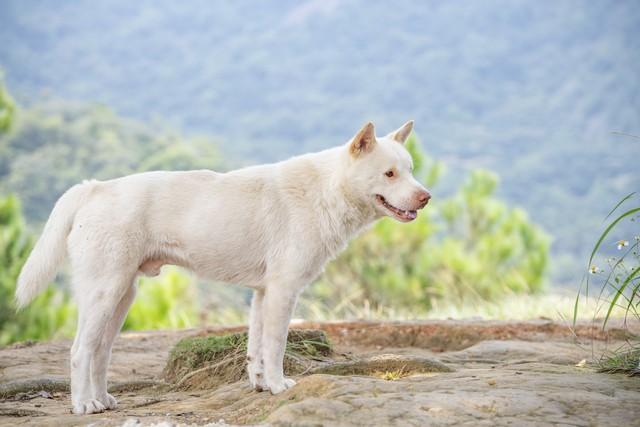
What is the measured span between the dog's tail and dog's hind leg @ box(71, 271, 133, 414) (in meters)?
0.22

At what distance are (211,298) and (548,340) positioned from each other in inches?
984

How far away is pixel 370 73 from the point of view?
294 ft

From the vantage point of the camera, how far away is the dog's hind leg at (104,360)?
4.67 metres

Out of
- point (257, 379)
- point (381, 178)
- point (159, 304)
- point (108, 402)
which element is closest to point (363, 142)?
point (381, 178)

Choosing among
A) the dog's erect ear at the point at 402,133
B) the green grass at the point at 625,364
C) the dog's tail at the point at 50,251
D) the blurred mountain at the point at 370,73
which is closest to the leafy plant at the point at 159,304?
the dog's tail at the point at 50,251

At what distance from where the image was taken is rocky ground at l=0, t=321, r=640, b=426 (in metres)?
3.39

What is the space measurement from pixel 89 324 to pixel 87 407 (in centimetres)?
47

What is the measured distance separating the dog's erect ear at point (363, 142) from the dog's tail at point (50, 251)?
1.61 metres

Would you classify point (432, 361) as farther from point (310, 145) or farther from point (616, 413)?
point (310, 145)

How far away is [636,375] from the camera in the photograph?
13.9 ft

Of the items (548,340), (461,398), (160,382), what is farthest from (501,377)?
(548,340)

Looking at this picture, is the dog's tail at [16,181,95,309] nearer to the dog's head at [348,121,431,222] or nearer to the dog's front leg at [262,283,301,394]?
the dog's front leg at [262,283,301,394]

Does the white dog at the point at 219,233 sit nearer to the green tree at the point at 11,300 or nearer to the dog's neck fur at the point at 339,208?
the dog's neck fur at the point at 339,208

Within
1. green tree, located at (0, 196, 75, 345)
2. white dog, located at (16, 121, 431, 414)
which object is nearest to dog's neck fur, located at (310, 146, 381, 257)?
white dog, located at (16, 121, 431, 414)
